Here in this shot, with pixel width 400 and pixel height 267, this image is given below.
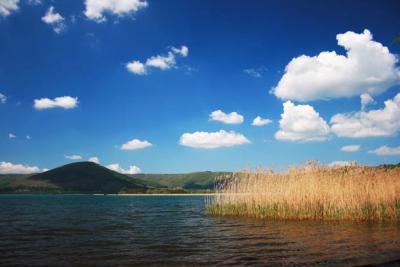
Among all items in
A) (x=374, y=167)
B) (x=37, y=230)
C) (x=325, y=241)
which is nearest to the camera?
(x=325, y=241)

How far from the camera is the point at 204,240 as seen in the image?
51.8 feet

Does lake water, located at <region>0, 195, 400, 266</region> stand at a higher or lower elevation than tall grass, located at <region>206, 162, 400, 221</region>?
lower

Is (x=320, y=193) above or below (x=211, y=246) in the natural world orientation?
above

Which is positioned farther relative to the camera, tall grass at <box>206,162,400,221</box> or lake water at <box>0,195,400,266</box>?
tall grass at <box>206,162,400,221</box>

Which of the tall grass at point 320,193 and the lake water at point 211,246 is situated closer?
the lake water at point 211,246

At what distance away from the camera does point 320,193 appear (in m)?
23.2

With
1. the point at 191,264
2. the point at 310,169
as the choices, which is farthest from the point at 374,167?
the point at 191,264

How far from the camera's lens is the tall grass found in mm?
21516

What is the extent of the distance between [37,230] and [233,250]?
41.5 ft

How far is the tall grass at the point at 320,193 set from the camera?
21.5 m

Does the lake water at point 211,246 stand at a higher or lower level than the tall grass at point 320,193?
lower

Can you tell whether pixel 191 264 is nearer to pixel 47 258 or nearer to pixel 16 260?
pixel 47 258

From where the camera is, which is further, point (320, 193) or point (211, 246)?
point (320, 193)

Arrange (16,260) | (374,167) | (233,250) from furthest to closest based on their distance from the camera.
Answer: (374,167) < (233,250) < (16,260)
